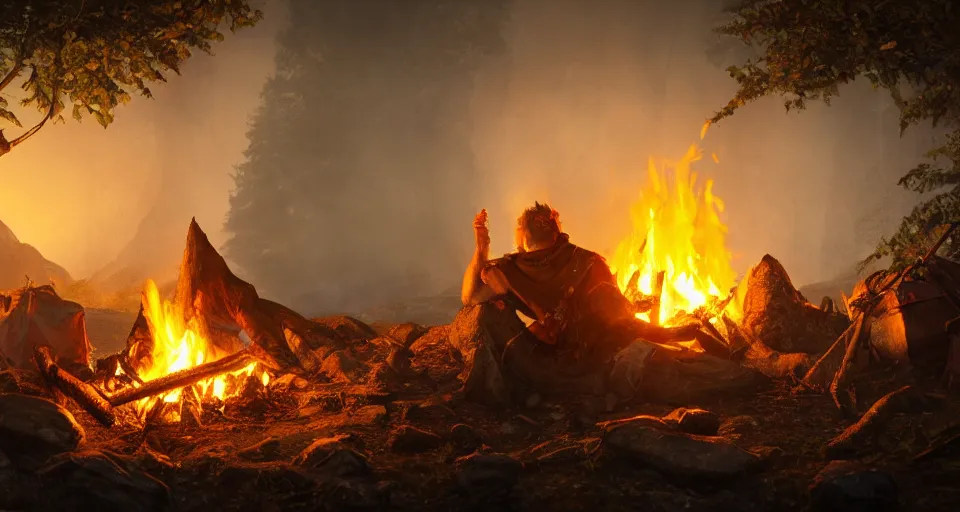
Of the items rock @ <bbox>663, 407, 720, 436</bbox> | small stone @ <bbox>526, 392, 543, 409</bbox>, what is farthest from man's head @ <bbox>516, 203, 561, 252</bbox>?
rock @ <bbox>663, 407, 720, 436</bbox>

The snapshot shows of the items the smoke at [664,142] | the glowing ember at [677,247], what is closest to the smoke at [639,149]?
the smoke at [664,142]

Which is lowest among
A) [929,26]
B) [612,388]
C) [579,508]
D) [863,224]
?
[579,508]

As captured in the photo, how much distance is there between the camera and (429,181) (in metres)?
52.5

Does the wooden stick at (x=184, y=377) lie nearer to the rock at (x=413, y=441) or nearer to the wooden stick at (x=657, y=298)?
the rock at (x=413, y=441)

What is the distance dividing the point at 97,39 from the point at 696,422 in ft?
29.7

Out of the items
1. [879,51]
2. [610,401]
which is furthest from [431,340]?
[879,51]

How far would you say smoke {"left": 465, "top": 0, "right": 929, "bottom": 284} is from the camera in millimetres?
50594

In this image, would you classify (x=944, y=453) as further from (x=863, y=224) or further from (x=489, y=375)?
(x=863, y=224)

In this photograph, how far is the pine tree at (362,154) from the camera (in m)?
47.8

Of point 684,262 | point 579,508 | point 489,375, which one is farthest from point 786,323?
point 579,508

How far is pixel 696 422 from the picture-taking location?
19.8ft

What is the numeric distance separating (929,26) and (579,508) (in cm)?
624

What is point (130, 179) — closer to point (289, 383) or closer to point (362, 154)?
point (362, 154)

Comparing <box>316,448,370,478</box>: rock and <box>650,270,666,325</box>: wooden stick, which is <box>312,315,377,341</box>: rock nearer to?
<box>650,270,666,325</box>: wooden stick
